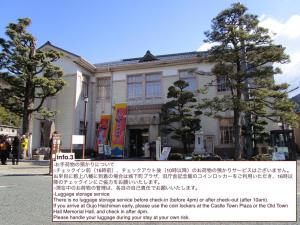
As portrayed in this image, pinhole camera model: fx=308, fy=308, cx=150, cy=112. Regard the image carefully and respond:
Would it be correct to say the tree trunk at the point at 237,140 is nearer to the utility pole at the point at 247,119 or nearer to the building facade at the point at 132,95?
the utility pole at the point at 247,119

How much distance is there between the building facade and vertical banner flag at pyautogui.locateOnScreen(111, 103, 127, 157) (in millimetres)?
562

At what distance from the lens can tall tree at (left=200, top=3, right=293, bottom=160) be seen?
52.3 ft

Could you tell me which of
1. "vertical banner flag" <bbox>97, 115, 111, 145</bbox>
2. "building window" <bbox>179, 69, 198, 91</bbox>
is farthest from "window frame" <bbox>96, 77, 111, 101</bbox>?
"building window" <bbox>179, 69, 198, 91</bbox>

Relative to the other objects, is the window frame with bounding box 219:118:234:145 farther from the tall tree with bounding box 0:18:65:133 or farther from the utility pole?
the tall tree with bounding box 0:18:65:133

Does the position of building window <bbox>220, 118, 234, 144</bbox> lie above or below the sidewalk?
above

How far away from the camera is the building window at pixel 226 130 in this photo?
22188 mm

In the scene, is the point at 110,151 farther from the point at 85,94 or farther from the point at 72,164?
the point at 72,164

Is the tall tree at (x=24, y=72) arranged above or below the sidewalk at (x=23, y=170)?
above

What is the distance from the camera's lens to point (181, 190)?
2.58 meters

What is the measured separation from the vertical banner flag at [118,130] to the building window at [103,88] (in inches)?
84.7

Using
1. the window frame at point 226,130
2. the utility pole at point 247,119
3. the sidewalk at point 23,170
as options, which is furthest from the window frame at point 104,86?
the utility pole at point 247,119

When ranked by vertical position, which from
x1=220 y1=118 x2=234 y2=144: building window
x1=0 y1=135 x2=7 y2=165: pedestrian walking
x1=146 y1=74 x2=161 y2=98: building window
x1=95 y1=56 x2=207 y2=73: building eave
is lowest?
x1=0 y1=135 x2=7 y2=165: pedestrian walking

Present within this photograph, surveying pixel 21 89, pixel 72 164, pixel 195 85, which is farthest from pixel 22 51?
pixel 72 164

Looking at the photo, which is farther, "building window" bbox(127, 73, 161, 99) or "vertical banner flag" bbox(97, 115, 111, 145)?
"building window" bbox(127, 73, 161, 99)
